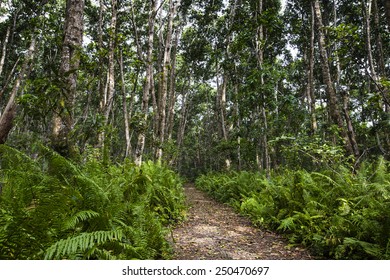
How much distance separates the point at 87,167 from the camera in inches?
198

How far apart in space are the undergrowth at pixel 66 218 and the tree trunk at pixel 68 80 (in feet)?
2.32

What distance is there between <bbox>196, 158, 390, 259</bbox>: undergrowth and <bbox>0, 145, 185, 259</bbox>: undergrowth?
244cm

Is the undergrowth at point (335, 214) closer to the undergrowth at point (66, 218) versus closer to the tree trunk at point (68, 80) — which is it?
the undergrowth at point (66, 218)

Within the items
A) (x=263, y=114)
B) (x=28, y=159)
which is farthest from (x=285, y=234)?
(x=263, y=114)

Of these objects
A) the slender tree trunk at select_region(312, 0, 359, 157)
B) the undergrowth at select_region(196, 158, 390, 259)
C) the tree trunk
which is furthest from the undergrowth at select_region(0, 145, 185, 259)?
the slender tree trunk at select_region(312, 0, 359, 157)

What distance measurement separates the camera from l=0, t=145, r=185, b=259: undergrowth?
93.0 inches

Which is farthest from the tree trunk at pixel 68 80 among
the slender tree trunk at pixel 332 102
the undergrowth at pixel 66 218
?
the slender tree trunk at pixel 332 102

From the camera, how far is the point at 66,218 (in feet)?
8.46

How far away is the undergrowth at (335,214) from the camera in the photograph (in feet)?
11.7

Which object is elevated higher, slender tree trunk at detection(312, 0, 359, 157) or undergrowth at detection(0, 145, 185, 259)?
slender tree trunk at detection(312, 0, 359, 157)

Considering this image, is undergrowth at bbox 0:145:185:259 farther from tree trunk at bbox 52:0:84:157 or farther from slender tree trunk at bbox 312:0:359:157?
slender tree trunk at bbox 312:0:359:157

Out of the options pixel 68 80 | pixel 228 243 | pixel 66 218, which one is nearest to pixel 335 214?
pixel 228 243

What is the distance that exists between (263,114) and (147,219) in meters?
8.08

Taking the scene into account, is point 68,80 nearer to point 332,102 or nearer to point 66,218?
point 66,218
